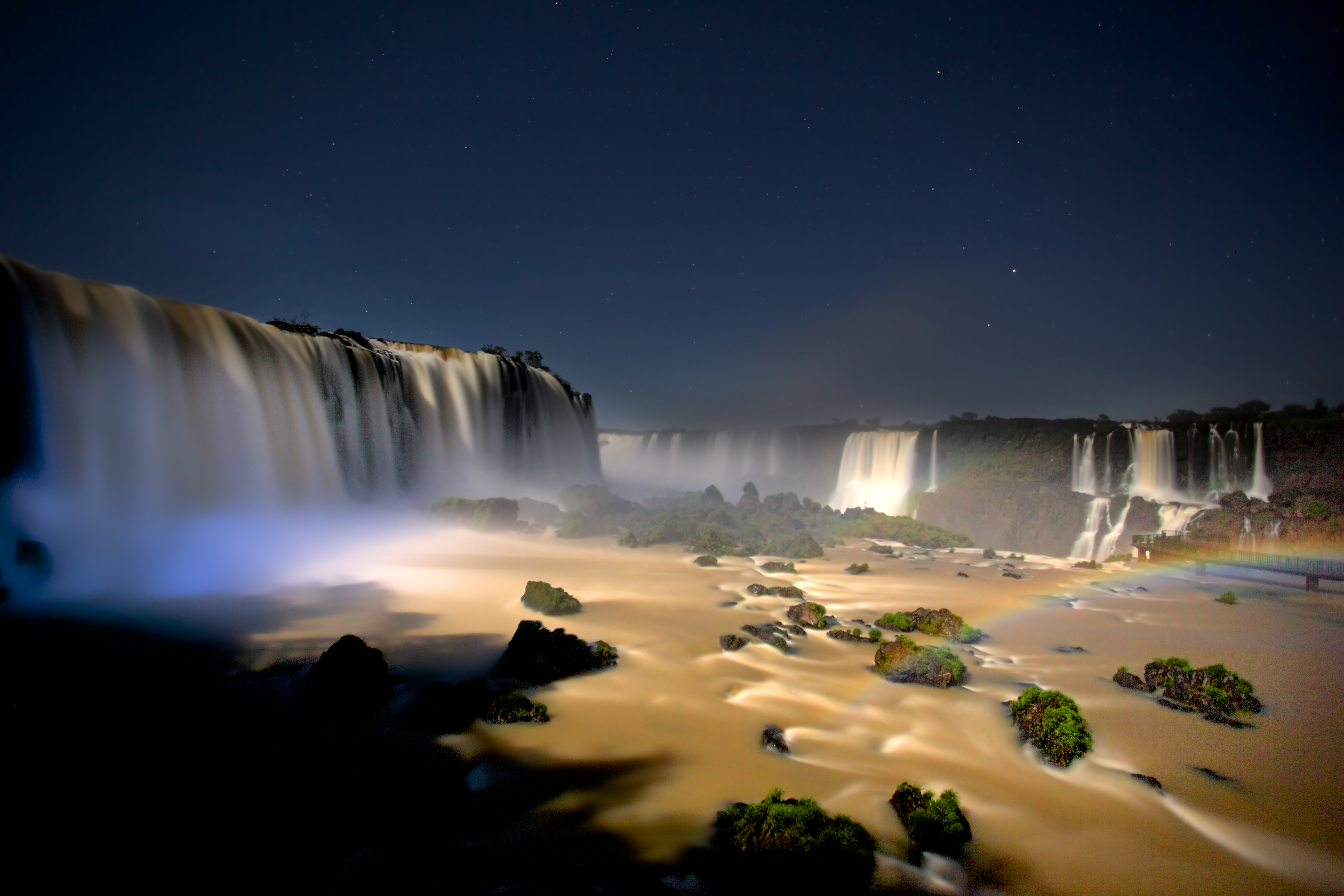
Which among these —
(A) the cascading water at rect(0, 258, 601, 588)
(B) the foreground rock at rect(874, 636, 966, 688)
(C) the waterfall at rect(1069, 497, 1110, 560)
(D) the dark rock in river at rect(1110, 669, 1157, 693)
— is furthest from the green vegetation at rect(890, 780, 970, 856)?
(C) the waterfall at rect(1069, 497, 1110, 560)

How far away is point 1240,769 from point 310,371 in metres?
18.3

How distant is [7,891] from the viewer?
2.44 metres

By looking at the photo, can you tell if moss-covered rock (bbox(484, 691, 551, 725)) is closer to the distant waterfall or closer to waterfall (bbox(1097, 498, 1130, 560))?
the distant waterfall

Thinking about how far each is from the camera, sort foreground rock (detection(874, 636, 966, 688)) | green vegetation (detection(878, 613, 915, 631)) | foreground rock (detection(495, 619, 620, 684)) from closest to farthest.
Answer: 1. foreground rock (detection(495, 619, 620, 684))
2. foreground rock (detection(874, 636, 966, 688))
3. green vegetation (detection(878, 613, 915, 631))

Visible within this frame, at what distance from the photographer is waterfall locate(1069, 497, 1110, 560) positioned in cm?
2455

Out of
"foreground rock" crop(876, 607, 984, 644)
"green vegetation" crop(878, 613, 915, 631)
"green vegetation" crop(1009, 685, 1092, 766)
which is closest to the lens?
"green vegetation" crop(1009, 685, 1092, 766)

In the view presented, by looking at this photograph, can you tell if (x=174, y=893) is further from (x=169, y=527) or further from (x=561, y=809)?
(x=169, y=527)

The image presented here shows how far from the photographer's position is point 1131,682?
237 inches

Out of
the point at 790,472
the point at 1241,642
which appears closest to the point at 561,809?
the point at 1241,642

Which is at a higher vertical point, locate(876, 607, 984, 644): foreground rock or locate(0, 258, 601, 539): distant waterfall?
locate(0, 258, 601, 539): distant waterfall

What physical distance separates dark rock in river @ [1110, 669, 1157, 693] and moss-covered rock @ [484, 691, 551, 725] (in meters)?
6.59

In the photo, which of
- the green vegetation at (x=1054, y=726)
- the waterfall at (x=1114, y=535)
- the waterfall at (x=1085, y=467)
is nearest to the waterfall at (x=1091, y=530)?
the waterfall at (x=1114, y=535)

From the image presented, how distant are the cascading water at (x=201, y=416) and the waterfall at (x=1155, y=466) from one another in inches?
1265

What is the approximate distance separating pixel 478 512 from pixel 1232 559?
2207cm
